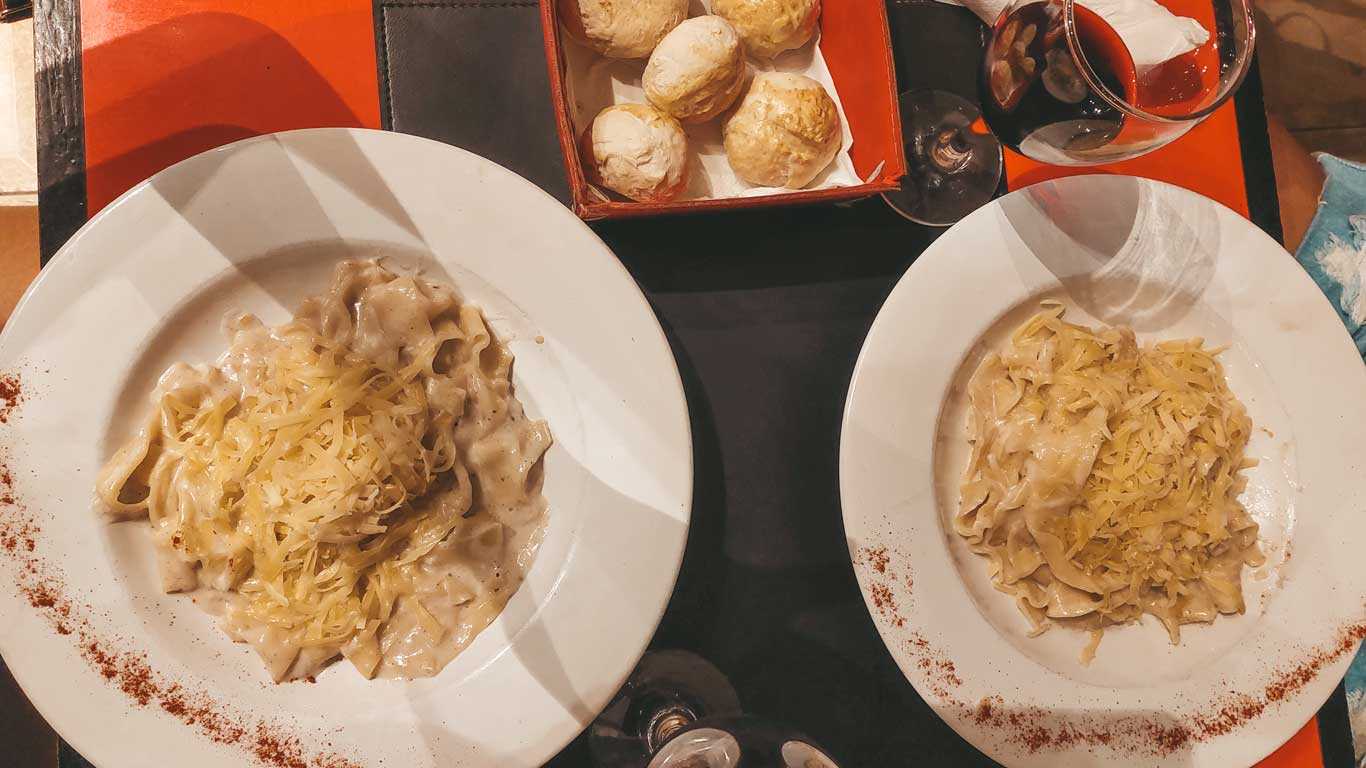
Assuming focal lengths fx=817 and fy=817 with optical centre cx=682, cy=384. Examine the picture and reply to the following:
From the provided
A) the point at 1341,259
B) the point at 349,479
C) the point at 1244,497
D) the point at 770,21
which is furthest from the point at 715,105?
the point at 1341,259

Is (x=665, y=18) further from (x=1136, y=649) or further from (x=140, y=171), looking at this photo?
(x=1136, y=649)

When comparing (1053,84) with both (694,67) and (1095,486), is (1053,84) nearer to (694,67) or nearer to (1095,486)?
(694,67)

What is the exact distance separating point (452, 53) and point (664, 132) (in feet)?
2.00

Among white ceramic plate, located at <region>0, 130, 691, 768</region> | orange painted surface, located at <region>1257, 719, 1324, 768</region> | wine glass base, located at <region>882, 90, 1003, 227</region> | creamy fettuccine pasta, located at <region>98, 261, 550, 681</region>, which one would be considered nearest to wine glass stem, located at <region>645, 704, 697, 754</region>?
white ceramic plate, located at <region>0, 130, 691, 768</region>

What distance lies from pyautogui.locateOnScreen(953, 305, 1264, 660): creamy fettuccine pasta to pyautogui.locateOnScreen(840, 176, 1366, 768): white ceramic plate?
0.17 ft

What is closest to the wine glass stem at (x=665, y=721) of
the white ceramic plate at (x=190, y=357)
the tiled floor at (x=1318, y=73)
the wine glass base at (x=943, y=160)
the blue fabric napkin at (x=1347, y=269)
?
the white ceramic plate at (x=190, y=357)

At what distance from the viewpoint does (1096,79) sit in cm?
152

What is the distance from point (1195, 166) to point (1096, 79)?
2.67 ft

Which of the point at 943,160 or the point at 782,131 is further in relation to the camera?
the point at 943,160

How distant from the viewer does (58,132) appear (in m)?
1.81

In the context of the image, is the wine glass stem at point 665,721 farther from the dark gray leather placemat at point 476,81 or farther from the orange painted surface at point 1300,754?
the orange painted surface at point 1300,754

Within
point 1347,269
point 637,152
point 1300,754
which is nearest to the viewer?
point 637,152

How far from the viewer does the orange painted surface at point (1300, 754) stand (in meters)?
1.99

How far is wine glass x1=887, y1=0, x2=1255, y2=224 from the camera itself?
1.53 metres
